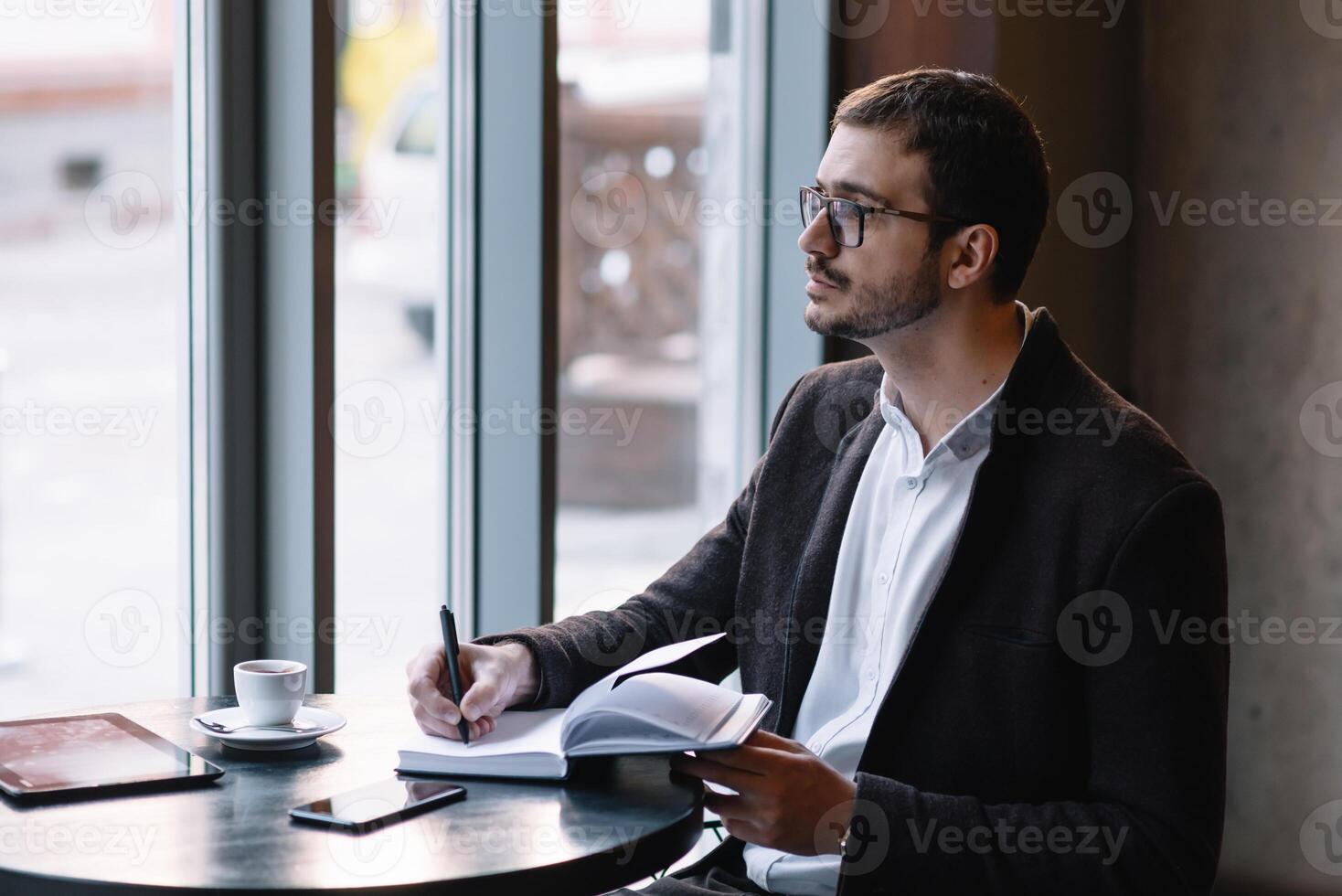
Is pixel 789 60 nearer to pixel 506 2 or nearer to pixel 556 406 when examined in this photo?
pixel 506 2

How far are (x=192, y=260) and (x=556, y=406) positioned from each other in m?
0.70

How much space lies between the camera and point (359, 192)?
2.25 metres

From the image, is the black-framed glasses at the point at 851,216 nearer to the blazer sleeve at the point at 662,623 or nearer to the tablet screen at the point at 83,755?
the blazer sleeve at the point at 662,623

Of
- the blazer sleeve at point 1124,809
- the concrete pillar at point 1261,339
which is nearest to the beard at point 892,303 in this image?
the blazer sleeve at point 1124,809

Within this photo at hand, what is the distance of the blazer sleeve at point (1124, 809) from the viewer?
1356mm

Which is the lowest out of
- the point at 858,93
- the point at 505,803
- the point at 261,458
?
the point at 505,803

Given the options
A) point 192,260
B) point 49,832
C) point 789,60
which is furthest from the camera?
point 789,60

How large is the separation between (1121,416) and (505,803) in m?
0.82

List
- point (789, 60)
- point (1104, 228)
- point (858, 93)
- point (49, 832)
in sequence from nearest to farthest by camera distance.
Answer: point (49, 832), point (858, 93), point (789, 60), point (1104, 228)

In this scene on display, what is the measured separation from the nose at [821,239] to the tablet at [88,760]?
95 cm

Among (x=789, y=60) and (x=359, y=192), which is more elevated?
(x=789, y=60)

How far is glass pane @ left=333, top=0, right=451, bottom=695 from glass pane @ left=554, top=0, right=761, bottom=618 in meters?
0.34

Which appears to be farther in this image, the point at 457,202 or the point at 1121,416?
the point at 457,202

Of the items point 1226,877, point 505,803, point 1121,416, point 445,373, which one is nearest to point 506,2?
point 445,373
